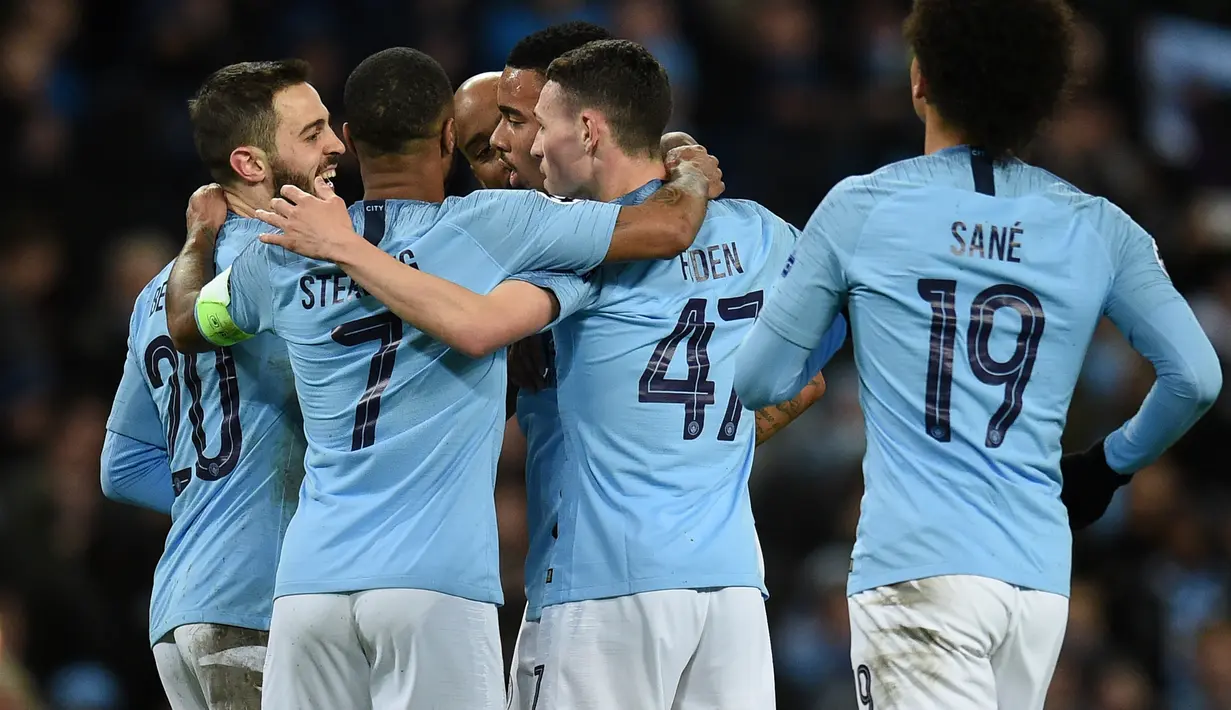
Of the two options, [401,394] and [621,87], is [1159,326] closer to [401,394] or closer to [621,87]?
[621,87]

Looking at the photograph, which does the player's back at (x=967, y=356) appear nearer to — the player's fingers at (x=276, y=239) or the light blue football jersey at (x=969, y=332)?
the light blue football jersey at (x=969, y=332)

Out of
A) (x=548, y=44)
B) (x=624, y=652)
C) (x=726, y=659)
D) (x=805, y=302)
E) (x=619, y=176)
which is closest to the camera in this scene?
(x=805, y=302)

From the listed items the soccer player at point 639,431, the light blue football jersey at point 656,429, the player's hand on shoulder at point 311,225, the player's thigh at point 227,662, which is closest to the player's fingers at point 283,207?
the player's hand on shoulder at point 311,225

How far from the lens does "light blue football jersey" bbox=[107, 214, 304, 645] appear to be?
4.82m

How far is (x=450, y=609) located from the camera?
4246 mm

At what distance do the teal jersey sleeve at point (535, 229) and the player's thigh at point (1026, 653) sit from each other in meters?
1.50

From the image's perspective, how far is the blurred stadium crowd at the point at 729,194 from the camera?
8969 mm

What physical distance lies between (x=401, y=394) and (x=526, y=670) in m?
Result: 0.95

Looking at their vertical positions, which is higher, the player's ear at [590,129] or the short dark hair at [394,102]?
the short dark hair at [394,102]

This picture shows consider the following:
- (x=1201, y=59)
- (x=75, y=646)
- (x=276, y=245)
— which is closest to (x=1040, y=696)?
(x=276, y=245)

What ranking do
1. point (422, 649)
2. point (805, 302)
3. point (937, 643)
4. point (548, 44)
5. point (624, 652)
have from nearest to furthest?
1. point (937, 643)
2. point (805, 302)
3. point (422, 649)
4. point (624, 652)
5. point (548, 44)

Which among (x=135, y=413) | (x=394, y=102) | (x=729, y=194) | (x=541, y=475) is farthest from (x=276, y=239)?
(x=729, y=194)

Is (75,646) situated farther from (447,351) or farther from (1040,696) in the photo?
(1040,696)

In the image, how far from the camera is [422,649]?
4.20 metres
